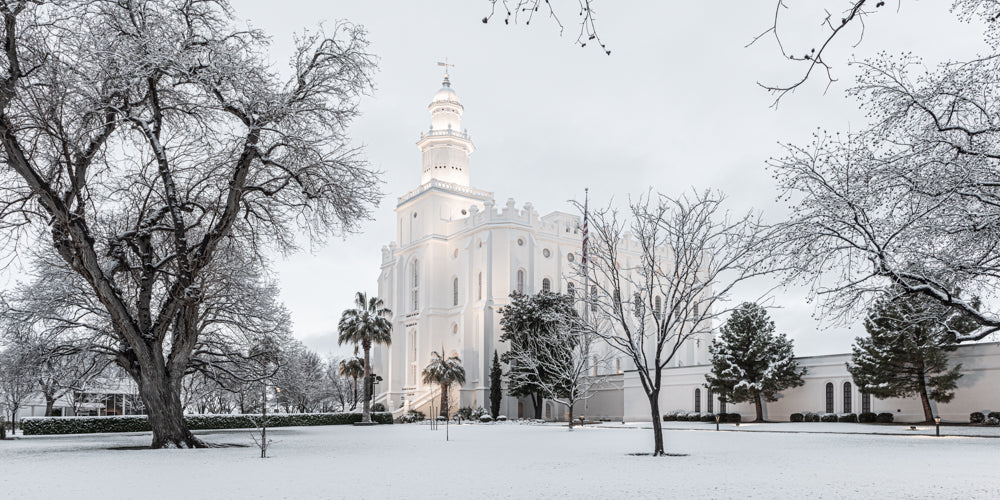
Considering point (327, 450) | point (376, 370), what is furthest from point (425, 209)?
point (327, 450)

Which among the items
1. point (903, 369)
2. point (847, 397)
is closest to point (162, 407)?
point (903, 369)

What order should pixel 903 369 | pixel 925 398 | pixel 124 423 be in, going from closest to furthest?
pixel 925 398 → pixel 903 369 → pixel 124 423

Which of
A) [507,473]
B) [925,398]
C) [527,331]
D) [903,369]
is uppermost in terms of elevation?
[527,331]

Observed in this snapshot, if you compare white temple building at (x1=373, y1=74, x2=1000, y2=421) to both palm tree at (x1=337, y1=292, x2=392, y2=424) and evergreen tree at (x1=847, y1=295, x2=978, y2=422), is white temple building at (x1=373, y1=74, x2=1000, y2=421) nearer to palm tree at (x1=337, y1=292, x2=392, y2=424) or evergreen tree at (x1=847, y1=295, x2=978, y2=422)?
palm tree at (x1=337, y1=292, x2=392, y2=424)

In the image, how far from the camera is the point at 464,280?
64312 millimetres

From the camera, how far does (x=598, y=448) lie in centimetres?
2073

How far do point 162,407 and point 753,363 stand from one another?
33.5 m

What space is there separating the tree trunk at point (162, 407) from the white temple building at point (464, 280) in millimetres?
36329

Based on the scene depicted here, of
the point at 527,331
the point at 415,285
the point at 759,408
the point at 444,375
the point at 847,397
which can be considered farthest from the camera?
the point at 415,285

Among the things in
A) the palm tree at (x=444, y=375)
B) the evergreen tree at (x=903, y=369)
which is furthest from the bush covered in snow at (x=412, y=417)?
the evergreen tree at (x=903, y=369)

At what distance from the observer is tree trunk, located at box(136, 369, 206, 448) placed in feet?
63.0

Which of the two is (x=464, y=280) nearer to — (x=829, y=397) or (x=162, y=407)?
(x=829, y=397)

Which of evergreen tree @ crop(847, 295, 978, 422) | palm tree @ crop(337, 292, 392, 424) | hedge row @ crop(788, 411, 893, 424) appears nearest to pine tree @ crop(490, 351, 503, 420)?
palm tree @ crop(337, 292, 392, 424)

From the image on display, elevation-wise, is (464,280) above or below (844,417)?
above
